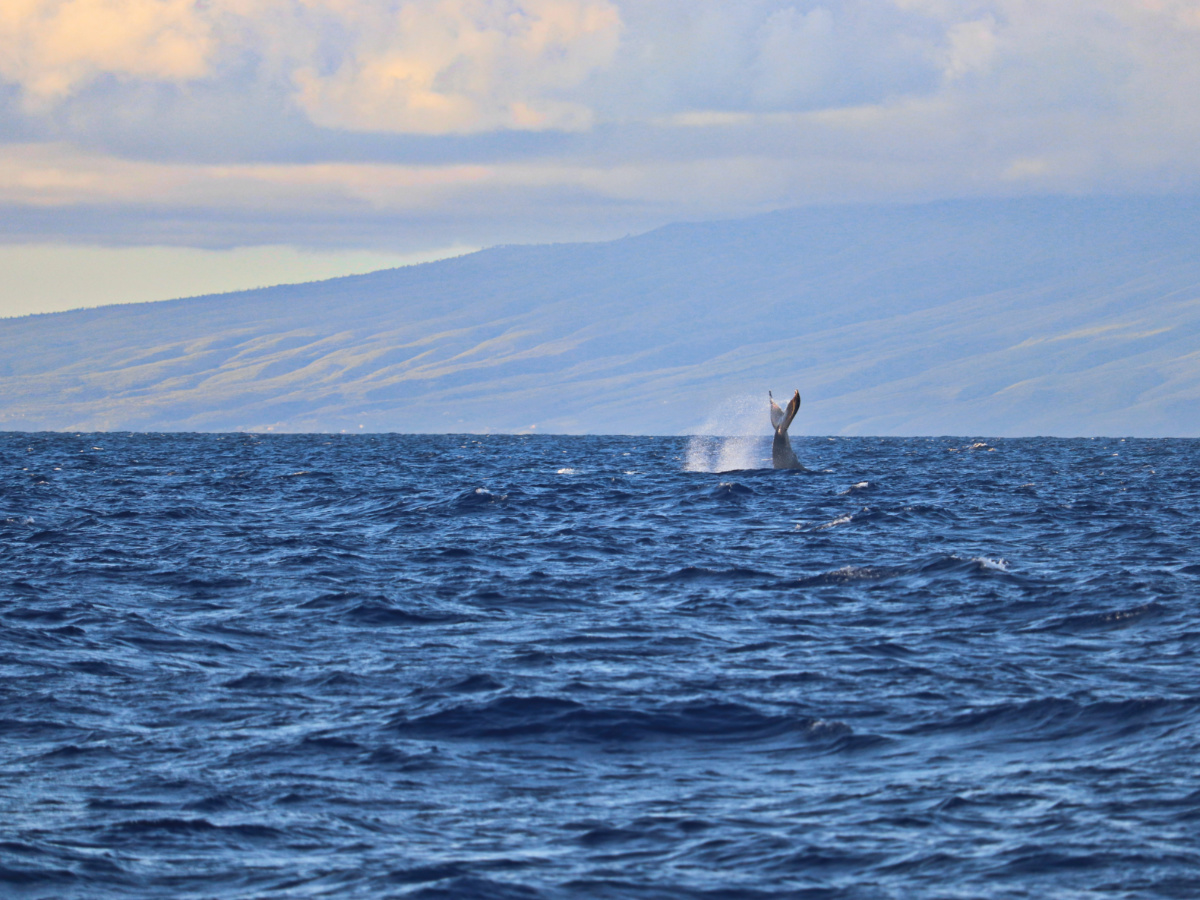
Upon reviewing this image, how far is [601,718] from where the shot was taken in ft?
44.8

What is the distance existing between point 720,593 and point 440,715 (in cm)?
866

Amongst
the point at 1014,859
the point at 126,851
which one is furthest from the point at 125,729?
the point at 1014,859

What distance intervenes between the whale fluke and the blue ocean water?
15.7 m

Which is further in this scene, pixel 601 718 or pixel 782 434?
pixel 782 434

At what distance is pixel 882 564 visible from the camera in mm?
24859

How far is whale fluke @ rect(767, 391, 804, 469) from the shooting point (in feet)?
148

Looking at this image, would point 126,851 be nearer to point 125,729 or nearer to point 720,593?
point 125,729

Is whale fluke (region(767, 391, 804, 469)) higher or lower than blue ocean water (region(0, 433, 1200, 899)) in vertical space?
higher

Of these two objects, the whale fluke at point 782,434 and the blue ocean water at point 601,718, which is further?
the whale fluke at point 782,434

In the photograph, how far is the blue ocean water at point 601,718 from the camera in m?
9.91

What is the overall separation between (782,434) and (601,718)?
38097 millimetres

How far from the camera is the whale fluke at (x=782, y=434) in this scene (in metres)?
45.1

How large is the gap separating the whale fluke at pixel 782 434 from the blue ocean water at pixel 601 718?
51.5ft

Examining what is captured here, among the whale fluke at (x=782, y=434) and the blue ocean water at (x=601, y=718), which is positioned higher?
the whale fluke at (x=782, y=434)
